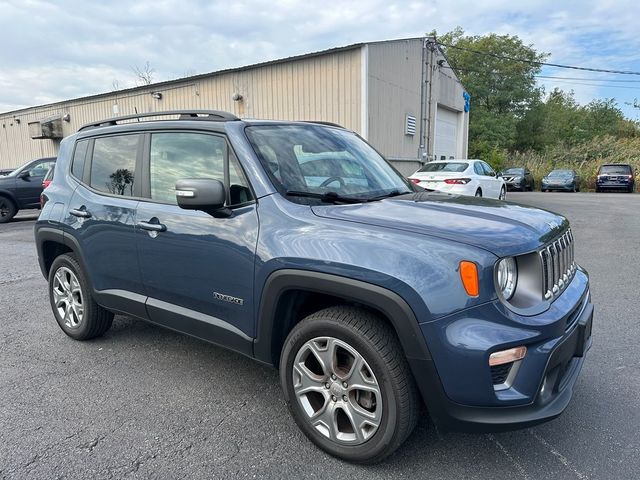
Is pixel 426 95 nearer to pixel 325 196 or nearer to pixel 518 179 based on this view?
pixel 518 179

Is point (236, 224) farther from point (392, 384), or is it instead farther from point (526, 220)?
point (526, 220)

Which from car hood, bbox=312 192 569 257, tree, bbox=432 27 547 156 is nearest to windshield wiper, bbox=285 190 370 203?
car hood, bbox=312 192 569 257

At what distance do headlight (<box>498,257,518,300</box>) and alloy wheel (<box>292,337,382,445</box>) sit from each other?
73 centimetres

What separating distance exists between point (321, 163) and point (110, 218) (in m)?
1.61

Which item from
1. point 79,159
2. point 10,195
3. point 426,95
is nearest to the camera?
point 79,159

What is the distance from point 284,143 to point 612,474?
256 centimetres

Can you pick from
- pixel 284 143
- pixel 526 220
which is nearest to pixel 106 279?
pixel 284 143

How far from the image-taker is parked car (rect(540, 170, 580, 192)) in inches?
965

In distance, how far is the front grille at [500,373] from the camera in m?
2.03

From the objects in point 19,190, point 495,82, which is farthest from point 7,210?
point 495,82

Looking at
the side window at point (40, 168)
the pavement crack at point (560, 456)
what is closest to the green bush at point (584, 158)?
the side window at point (40, 168)

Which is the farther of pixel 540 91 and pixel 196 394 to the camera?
pixel 540 91

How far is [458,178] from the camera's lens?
1189cm

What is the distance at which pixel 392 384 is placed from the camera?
2.18 m
